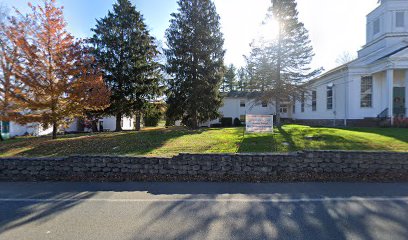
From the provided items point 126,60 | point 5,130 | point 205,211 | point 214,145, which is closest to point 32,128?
point 5,130

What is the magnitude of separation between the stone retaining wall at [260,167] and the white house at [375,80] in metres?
12.7

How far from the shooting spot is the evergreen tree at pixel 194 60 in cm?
1927

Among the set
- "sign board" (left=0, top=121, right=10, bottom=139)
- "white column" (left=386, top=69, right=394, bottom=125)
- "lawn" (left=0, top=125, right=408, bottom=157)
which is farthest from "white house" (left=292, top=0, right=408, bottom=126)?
"sign board" (left=0, top=121, right=10, bottom=139)

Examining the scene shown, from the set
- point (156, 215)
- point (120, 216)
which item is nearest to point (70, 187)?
point (120, 216)

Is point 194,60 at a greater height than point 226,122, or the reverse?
point 194,60

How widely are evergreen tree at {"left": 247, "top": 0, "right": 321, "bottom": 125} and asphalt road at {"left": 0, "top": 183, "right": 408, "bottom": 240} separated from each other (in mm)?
13502

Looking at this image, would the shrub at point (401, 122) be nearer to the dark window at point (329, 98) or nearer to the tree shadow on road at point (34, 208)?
the dark window at point (329, 98)

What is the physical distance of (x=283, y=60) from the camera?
1967 cm

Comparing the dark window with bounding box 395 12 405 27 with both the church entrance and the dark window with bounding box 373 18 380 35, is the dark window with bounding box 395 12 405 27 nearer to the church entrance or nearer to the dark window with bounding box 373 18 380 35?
the dark window with bounding box 373 18 380 35

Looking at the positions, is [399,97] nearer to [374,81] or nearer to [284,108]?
[374,81]

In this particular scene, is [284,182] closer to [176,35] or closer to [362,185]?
[362,185]

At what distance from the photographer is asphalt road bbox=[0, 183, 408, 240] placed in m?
→ 4.19

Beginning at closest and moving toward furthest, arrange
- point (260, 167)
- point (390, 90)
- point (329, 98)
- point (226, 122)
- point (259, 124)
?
point (260, 167) < point (259, 124) < point (390, 90) < point (329, 98) < point (226, 122)

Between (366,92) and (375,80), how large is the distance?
106 centimetres
